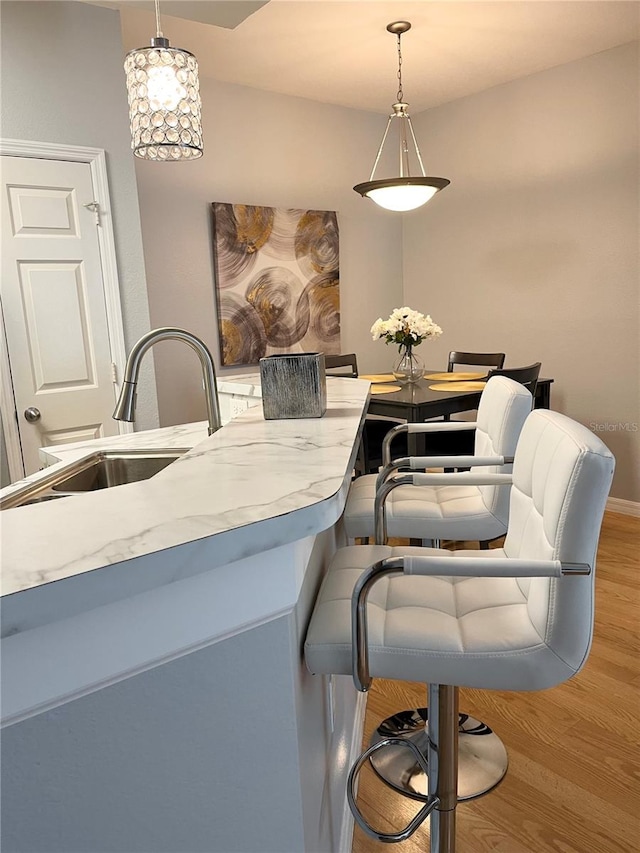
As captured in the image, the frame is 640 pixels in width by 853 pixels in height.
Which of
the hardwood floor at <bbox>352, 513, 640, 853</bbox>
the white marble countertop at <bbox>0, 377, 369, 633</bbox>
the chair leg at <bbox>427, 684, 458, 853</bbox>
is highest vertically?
the white marble countertop at <bbox>0, 377, 369, 633</bbox>

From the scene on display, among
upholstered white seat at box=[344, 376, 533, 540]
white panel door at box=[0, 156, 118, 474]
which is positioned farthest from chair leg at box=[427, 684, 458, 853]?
white panel door at box=[0, 156, 118, 474]

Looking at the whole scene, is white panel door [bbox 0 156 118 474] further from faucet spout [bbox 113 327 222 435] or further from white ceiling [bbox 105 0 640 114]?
faucet spout [bbox 113 327 222 435]

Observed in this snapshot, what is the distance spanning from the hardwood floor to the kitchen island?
0.74 meters

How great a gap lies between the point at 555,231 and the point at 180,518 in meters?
3.88

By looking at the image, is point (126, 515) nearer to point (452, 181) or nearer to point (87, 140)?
point (87, 140)

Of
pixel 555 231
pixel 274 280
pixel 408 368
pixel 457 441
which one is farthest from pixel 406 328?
pixel 555 231

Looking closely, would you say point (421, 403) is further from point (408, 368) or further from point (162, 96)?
point (162, 96)

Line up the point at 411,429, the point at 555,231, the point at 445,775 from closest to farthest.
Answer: the point at 445,775, the point at 411,429, the point at 555,231

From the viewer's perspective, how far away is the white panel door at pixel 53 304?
2.76 m

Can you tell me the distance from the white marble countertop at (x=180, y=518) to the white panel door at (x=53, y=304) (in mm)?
2078

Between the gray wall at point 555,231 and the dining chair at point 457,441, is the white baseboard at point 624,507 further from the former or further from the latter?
the dining chair at point 457,441

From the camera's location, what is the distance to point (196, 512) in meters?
0.78

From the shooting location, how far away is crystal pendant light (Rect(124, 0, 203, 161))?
1774 millimetres

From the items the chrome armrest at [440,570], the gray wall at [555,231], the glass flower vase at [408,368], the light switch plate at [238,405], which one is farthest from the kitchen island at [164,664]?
the gray wall at [555,231]
